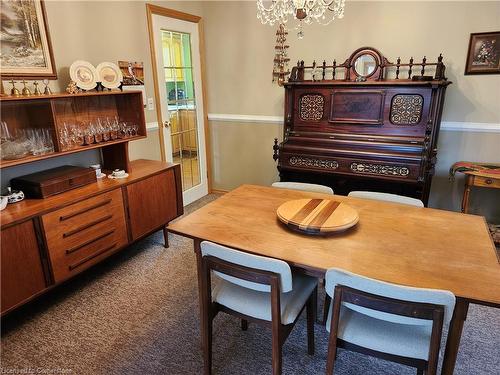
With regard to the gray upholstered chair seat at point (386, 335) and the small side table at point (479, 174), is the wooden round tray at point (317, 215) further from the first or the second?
the small side table at point (479, 174)

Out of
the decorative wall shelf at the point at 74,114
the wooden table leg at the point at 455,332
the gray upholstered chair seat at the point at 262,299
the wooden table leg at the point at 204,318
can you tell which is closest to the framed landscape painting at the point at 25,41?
the decorative wall shelf at the point at 74,114

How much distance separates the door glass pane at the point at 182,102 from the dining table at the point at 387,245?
6.94 feet

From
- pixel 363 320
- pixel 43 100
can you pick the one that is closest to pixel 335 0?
pixel 363 320

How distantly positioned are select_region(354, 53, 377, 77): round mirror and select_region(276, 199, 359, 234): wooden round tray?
6.11 ft

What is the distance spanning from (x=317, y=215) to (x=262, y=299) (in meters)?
0.53

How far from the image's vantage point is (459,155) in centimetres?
325

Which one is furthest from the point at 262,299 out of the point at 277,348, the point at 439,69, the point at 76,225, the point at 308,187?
the point at 439,69

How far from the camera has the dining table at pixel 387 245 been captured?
1.28 meters

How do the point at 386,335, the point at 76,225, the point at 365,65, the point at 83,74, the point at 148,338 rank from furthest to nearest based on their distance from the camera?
the point at 365,65
the point at 83,74
the point at 76,225
the point at 148,338
the point at 386,335

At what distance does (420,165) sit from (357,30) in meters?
1.52

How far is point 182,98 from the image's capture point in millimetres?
3932

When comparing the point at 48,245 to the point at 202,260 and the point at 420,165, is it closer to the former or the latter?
the point at 202,260

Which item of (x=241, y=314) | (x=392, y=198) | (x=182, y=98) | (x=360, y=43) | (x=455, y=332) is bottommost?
(x=241, y=314)

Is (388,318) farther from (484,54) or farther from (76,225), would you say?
(484,54)
